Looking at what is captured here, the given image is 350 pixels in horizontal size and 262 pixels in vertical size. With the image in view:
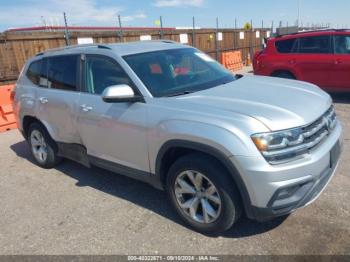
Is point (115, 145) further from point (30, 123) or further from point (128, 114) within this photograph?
point (30, 123)

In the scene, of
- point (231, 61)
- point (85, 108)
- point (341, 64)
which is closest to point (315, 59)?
point (341, 64)

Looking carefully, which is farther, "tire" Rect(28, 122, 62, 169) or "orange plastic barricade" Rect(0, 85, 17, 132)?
"orange plastic barricade" Rect(0, 85, 17, 132)

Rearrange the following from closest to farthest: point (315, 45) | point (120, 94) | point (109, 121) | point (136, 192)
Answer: point (120, 94) < point (109, 121) < point (136, 192) < point (315, 45)

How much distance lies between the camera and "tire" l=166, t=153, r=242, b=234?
2906 millimetres

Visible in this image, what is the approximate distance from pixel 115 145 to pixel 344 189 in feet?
8.63

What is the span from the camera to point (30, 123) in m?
5.31

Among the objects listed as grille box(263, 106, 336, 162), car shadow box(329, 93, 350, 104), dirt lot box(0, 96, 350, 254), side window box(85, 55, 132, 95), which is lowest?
car shadow box(329, 93, 350, 104)

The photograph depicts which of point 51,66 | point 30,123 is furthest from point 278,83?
point 30,123

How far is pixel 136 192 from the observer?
424 centimetres

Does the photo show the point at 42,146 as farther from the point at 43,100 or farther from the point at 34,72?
the point at 34,72

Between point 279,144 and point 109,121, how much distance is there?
6.09 ft

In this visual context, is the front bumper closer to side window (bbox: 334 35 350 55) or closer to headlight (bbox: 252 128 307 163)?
headlight (bbox: 252 128 307 163)

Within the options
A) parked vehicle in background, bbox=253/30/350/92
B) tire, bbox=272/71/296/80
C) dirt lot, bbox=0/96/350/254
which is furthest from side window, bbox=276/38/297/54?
dirt lot, bbox=0/96/350/254

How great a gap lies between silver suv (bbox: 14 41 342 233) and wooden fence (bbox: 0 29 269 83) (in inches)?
197
